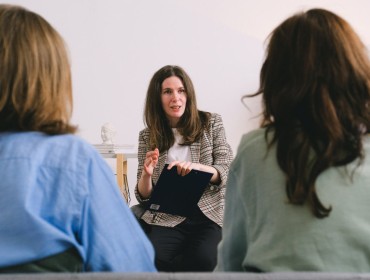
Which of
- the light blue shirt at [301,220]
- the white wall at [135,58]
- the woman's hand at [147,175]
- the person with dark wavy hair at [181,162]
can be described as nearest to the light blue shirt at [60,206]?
the light blue shirt at [301,220]

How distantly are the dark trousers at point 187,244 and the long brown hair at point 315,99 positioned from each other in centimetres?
105

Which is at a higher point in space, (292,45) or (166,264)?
(292,45)

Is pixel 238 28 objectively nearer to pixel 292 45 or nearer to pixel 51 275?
pixel 292 45

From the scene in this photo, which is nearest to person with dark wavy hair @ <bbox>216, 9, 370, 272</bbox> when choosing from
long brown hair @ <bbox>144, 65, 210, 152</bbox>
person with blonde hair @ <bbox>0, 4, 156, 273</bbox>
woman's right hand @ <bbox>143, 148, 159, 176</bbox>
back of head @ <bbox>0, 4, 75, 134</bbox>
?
person with blonde hair @ <bbox>0, 4, 156, 273</bbox>

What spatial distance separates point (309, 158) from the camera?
34.2 inches

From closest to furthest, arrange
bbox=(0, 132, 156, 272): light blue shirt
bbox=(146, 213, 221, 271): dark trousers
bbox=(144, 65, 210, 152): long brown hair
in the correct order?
bbox=(0, 132, 156, 272): light blue shirt, bbox=(146, 213, 221, 271): dark trousers, bbox=(144, 65, 210, 152): long brown hair

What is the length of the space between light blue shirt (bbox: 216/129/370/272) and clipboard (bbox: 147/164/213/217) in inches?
36.8

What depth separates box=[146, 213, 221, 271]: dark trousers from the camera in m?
1.87

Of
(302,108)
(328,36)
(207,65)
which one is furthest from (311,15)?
(207,65)

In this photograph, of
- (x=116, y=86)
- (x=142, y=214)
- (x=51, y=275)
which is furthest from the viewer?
(x=116, y=86)

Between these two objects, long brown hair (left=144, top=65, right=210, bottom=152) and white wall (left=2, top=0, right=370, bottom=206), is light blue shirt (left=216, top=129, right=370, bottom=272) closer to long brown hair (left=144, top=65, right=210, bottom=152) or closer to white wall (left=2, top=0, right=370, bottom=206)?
long brown hair (left=144, top=65, right=210, bottom=152)

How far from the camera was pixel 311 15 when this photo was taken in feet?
3.09

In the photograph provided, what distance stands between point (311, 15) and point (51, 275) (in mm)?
672

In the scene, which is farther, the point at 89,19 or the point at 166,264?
the point at 89,19
